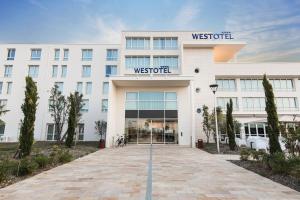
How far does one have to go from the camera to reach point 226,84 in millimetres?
28906

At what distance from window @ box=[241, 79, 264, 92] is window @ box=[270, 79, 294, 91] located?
1.90m

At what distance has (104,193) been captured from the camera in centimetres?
488

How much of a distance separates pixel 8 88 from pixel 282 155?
34415 mm

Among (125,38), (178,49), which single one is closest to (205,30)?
(178,49)

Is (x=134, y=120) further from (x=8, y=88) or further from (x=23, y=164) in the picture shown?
(x=8, y=88)

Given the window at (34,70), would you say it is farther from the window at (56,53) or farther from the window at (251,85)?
the window at (251,85)

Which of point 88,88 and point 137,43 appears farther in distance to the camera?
point 88,88

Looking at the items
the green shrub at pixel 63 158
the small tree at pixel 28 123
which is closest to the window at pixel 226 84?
the green shrub at pixel 63 158

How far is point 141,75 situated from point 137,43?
5.71m

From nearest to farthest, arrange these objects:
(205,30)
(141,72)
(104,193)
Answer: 1. (104,193)
2. (141,72)
3. (205,30)

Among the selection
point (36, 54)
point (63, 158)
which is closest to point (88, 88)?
point (36, 54)

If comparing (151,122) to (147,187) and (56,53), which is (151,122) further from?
(56,53)

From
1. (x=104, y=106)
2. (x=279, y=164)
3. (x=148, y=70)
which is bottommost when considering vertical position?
(x=279, y=164)

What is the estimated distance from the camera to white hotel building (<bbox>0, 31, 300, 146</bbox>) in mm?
24891
